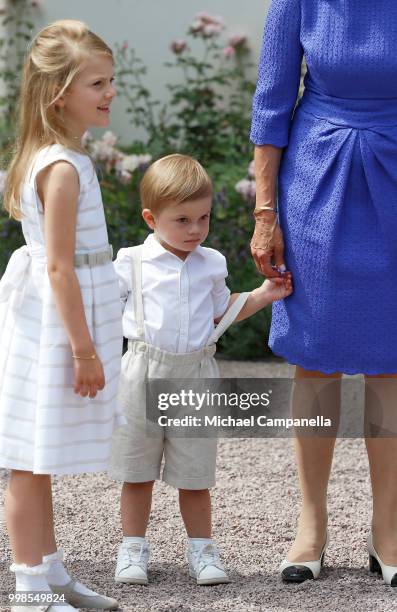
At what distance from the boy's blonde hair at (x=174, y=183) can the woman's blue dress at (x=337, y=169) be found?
7.5 inches

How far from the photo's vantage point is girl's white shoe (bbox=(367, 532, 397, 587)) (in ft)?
10.8

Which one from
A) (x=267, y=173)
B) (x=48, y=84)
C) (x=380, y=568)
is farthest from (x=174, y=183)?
(x=380, y=568)

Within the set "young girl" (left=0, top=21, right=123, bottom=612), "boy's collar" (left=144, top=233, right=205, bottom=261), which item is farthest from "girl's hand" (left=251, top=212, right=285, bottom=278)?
"young girl" (left=0, top=21, right=123, bottom=612)

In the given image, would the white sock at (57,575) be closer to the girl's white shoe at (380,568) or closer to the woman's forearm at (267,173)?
the girl's white shoe at (380,568)

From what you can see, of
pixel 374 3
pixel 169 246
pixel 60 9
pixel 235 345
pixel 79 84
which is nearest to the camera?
pixel 79 84

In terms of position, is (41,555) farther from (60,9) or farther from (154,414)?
(60,9)

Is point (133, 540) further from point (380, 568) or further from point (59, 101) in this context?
point (59, 101)

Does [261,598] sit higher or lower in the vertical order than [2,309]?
lower

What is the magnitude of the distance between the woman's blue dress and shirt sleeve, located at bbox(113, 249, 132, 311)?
0.43 m

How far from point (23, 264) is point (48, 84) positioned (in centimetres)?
43

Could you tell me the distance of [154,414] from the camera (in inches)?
128

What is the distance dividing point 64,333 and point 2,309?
0.65 feet

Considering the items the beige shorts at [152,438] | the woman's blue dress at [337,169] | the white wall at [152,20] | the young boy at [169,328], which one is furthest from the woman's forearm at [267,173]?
the white wall at [152,20]

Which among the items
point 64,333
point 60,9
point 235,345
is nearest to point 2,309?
point 64,333
